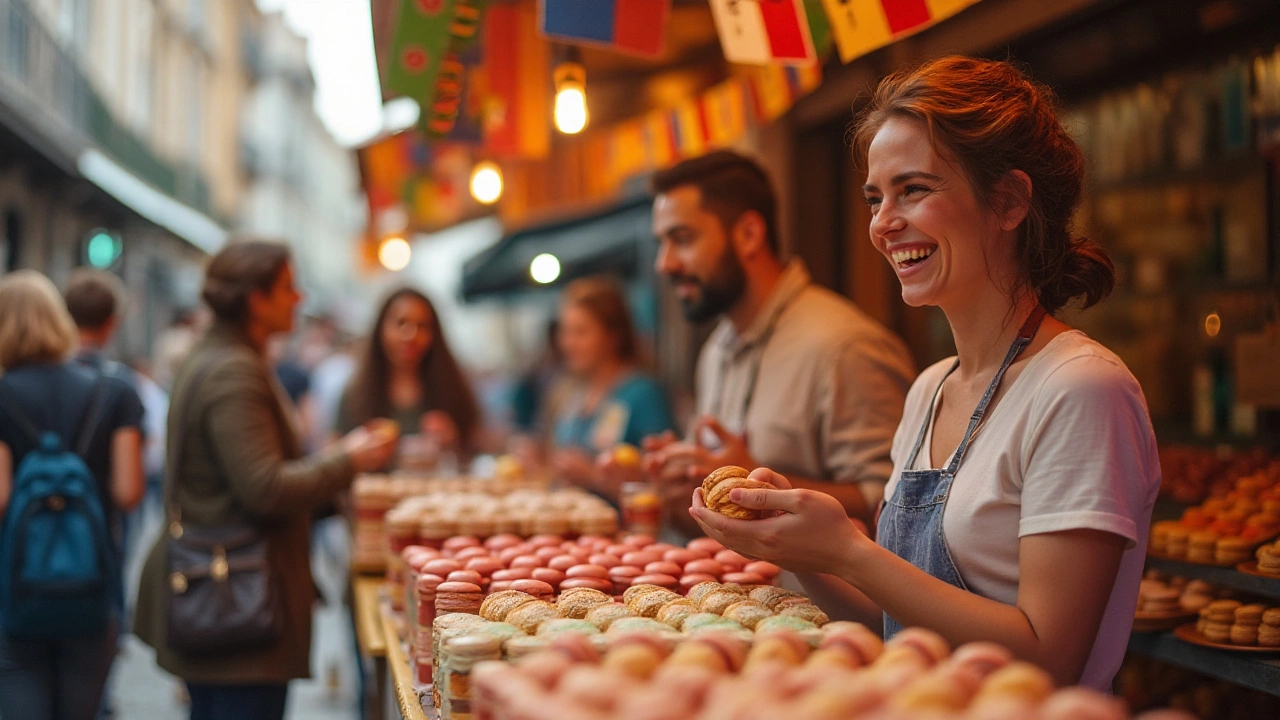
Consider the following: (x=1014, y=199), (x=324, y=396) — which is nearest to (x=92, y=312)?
(x=1014, y=199)

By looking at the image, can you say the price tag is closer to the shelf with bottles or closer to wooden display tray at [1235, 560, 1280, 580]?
wooden display tray at [1235, 560, 1280, 580]

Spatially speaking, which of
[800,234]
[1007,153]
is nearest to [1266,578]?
[1007,153]

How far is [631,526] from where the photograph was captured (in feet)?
12.0

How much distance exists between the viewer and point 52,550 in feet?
12.1

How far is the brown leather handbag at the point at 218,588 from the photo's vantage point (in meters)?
3.46

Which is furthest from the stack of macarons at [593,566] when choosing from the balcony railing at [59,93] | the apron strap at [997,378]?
the balcony railing at [59,93]

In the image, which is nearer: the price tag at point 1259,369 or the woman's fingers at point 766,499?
the woman's fingers at point 766,499

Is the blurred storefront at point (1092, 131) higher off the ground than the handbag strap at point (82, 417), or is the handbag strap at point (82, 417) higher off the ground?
the blurred storefront at point (1092, 131)

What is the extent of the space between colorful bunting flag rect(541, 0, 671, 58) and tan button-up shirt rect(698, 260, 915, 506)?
3.04 ft

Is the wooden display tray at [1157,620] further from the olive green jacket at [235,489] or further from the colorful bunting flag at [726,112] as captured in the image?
the colorful bunting flag at [726,112]

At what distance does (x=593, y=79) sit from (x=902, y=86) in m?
7.29

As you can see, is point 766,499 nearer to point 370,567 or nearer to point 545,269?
point 370,567

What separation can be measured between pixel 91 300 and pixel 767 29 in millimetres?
3579

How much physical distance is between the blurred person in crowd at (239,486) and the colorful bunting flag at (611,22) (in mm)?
1495
